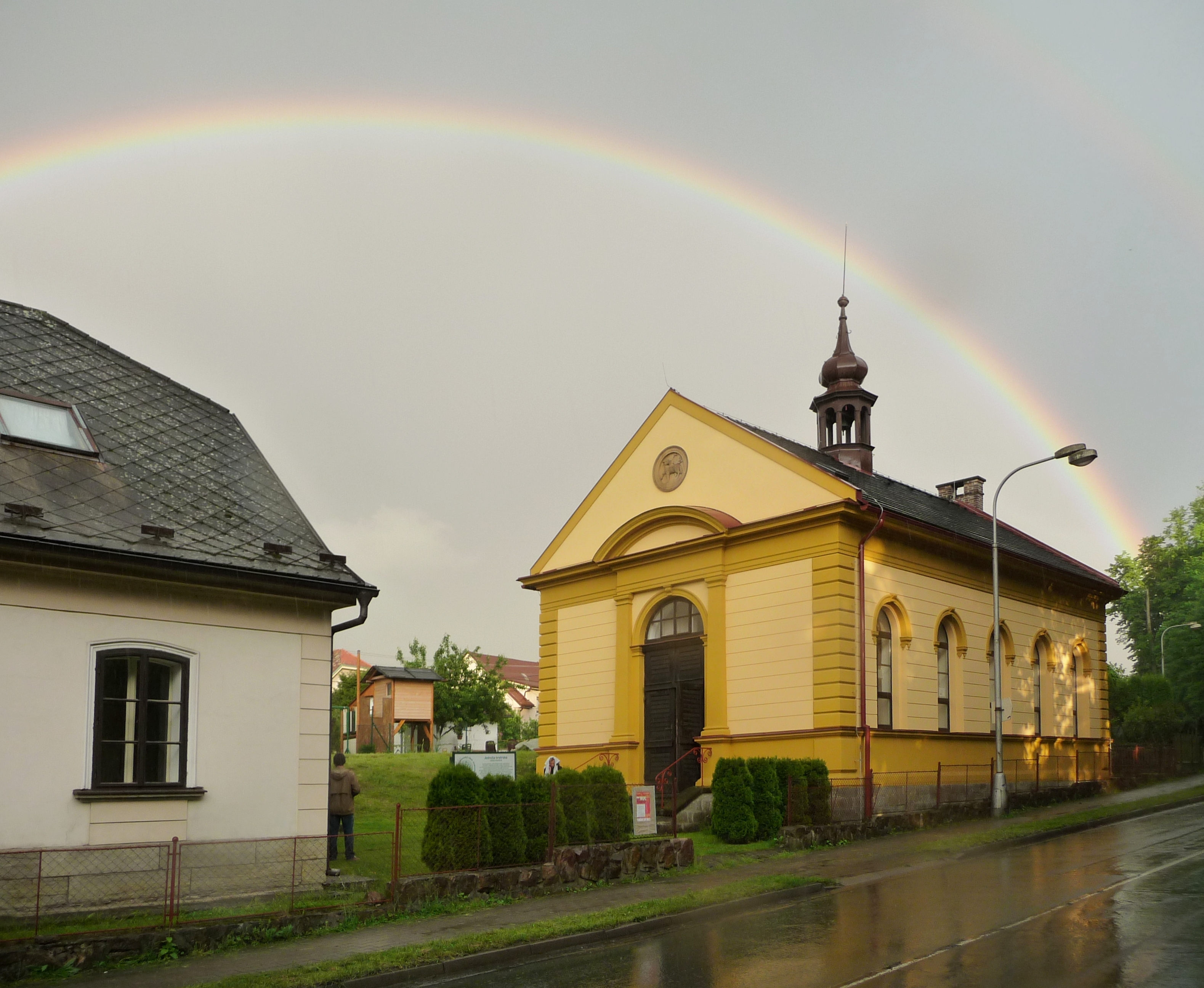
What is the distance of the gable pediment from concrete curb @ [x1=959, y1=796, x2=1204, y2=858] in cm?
738

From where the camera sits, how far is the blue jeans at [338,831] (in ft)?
52.2

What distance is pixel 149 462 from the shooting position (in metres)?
15.6

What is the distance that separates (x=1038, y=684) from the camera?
30531 millimetres

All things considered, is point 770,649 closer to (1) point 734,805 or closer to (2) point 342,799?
(1) point 734,805

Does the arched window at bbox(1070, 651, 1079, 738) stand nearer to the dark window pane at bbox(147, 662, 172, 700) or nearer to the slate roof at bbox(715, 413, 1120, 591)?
the slate roof at bbox(715, 413, 1120, 591)

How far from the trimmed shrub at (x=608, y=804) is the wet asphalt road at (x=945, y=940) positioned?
10.1 ft

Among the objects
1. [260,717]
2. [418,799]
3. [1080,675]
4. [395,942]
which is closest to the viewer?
[395,942]

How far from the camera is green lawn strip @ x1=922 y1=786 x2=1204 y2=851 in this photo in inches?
768

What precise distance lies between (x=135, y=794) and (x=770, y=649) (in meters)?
14.5

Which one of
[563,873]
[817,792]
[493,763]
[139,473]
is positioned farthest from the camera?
[817,792]

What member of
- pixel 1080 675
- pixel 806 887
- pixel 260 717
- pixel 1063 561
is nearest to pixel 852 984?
pixel 806 887

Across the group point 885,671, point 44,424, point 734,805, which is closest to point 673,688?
point 885,671

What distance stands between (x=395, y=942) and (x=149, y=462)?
774 centimetres

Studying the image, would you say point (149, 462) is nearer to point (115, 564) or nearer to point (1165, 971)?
point (115, 564)
